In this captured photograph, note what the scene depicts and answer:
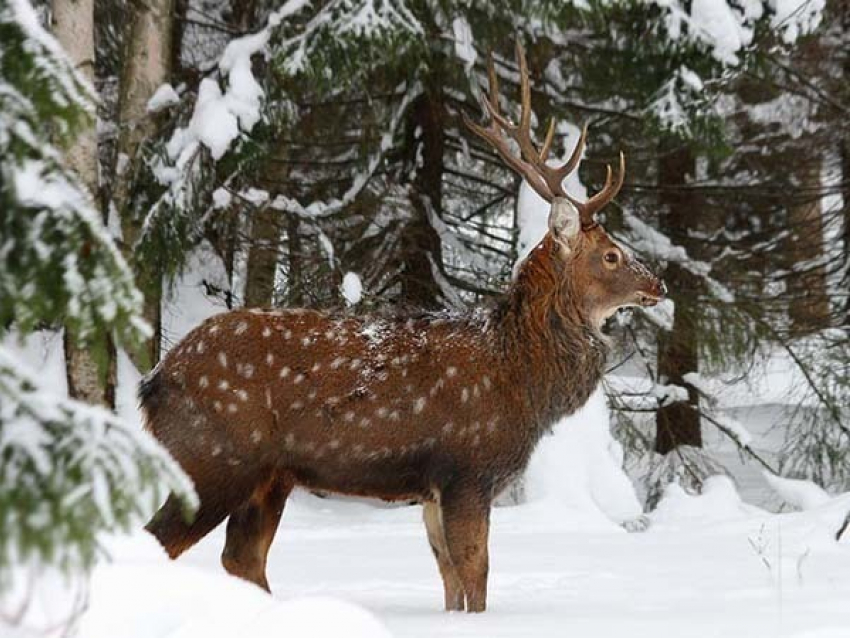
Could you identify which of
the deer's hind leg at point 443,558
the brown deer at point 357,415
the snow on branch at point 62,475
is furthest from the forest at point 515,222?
the snow on branch at point 62,475

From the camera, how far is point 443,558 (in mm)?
6016

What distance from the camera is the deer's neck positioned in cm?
615

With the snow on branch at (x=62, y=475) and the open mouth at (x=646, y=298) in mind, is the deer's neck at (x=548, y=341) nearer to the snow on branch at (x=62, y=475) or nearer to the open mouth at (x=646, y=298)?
the open mouth at (x=646, y=298)

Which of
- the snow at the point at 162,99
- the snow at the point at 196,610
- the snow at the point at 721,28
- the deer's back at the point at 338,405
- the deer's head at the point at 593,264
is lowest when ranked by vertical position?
the deer's back at the point at 338,405

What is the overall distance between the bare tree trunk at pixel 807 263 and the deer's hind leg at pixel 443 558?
7071 mm

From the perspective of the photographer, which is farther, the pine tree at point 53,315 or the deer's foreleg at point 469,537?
the deer's foreleg at point 469,537

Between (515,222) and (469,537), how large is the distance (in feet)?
19.4

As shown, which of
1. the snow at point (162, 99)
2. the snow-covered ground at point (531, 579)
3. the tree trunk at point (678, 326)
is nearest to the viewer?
the snow-covered ground at point (531, 579)

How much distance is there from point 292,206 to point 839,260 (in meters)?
6.55

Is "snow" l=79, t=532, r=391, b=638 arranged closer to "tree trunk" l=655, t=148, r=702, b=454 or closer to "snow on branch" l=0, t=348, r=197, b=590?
"snow on branch" l=0, t=348, r=197, b=590

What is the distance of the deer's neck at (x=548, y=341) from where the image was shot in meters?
6.15

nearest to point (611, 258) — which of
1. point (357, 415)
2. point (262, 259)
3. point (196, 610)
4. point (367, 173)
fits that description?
point (357, 415)

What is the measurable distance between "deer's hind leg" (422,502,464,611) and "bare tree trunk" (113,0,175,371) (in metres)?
3.98

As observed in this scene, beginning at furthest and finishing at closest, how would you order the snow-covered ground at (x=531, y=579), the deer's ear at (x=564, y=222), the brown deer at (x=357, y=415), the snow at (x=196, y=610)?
1. the deer's ear at (x=564, y=222)
2. the brown deer at (x=357, y=415)
3. the snow-covered ground at (x=531, y=579)
4. the snow at (x=196, y=610)
